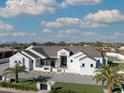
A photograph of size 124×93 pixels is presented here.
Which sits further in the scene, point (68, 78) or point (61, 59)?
point (61, 59)

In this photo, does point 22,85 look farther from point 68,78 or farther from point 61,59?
point 61,59

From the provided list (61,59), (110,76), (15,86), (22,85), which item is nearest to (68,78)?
(22,85)

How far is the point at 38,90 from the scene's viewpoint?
38.6m

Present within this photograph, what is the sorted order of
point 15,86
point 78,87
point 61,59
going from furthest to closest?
point 61,59
point 78,87
point 15,86

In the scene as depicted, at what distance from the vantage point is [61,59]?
205 ft

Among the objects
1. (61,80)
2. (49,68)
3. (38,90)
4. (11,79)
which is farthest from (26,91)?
(49,68)

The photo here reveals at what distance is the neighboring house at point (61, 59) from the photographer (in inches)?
2062

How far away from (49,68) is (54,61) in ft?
20.2

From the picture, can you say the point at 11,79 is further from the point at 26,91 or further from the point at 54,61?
the point at 54,61

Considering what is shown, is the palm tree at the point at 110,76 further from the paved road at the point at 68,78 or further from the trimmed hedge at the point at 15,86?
the trimmed hedge at the point at 15,86

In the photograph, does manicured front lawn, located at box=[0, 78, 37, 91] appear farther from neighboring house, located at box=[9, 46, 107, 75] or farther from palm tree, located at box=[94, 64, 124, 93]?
neighboring house, located at box=[9, 46, 107, 75]

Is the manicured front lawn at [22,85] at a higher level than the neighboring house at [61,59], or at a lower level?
lower

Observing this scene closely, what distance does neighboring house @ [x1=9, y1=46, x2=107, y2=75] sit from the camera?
172ft

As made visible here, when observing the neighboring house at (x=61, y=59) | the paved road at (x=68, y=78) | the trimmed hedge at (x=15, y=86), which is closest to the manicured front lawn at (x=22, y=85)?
the trimmed hedge at (x=15, y=86)
